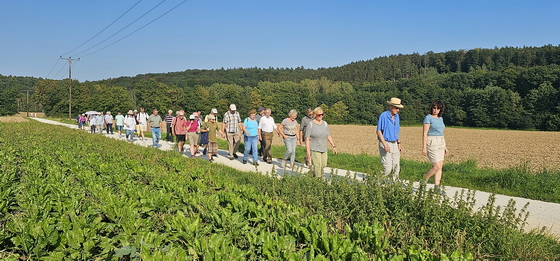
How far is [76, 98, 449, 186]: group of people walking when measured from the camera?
303 inches

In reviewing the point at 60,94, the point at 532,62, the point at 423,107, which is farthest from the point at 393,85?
the point at 60,94

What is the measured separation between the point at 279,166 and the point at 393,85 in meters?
102

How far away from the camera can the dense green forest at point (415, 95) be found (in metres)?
64.6

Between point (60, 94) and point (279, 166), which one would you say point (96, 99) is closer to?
point (60, 94)

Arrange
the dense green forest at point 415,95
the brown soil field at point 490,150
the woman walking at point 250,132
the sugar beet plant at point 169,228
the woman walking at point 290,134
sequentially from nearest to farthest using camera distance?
the sugar beet plant at point 169,228, the woman walking at point 290,134, the woman walking at point 250,132, the brown soil field at point 490,150, the dense green forest at point 415,95

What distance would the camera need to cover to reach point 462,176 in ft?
33.1

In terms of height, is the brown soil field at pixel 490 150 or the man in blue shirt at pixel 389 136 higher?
the man in blue shirt at pixel 389 136

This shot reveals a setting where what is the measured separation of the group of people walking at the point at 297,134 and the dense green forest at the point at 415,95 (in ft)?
187

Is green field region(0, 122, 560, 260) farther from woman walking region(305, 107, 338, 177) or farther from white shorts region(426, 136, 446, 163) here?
white shorts region(426, 136, 446, 163)

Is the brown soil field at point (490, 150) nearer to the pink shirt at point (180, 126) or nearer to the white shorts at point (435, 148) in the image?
the white shorts at point (435, 148)

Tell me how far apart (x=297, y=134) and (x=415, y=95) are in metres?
86.0

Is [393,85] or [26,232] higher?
[393,85]

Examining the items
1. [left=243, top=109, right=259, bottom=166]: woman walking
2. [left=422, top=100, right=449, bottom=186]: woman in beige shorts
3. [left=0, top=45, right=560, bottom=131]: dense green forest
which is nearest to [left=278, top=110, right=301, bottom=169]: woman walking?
[left=243, top=109, right=259, bottom=166]: woman walking

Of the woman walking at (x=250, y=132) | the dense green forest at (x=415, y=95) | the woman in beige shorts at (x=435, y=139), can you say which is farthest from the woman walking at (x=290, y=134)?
the dense green forest at (x=415, y=95)
